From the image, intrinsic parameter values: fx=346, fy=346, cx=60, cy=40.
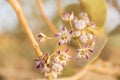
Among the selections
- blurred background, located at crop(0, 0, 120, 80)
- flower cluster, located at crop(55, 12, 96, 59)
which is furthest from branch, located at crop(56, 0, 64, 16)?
flower cluster, located at crop(55, 12, 96, 59)

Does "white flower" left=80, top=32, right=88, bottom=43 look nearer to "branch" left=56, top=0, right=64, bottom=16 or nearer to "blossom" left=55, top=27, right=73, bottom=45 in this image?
"blossom" left=55, top=27, right=73, bottom=45

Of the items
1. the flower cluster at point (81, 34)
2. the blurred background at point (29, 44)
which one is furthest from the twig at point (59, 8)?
the flower cluster at point (81, 34)

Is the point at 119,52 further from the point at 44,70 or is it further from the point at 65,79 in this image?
the point at 44,70

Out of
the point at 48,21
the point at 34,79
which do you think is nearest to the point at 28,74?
the point at 34,79

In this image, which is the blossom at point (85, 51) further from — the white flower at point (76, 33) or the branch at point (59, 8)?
the branch at point (59, 8)

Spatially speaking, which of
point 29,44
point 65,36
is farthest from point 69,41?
point 29,44

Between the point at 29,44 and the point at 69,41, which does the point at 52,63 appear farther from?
the point at 29,44
